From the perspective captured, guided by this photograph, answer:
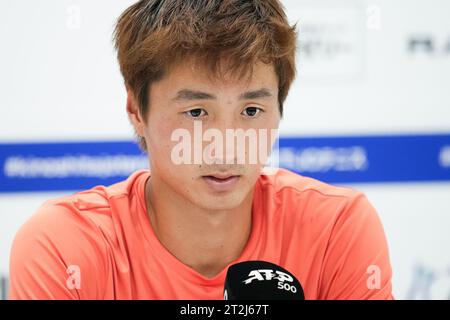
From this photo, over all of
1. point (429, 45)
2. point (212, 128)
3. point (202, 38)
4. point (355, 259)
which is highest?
point (429, 45)

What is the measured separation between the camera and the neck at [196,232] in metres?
1.44

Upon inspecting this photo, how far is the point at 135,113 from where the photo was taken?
148 centimetres

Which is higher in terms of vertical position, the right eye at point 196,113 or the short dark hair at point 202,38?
the short dark hair at point 202,38

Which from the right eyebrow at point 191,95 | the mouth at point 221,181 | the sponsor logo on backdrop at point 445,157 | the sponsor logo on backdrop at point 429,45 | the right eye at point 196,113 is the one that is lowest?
the mouth at point 221,181

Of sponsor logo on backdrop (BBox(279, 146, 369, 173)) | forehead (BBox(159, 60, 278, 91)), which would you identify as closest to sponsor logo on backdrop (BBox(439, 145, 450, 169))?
sponsor logo on backdrop (BBox(279, 146, 369, 173))

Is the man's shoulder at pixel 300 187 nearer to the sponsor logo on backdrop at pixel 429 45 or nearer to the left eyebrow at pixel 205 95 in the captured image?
the left eyebrow at pixel 205 95

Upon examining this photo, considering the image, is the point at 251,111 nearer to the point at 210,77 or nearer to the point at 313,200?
the point at 210,77

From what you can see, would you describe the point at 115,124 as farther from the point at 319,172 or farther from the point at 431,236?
the point at 431,236

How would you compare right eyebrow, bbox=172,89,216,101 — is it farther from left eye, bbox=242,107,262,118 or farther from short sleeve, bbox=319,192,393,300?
short sleeve, bbox=319,192,393,300

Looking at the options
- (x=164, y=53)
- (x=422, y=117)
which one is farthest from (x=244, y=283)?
(x=422, y=117)

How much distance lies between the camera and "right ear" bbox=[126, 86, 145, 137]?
1.46 meters

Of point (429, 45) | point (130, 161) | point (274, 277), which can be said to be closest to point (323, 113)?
point (429, 45)

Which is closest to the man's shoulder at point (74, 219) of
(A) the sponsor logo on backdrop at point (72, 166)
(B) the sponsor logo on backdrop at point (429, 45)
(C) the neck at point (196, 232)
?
(C) the neck at point (196, 232)

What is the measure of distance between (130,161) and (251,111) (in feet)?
4.00
